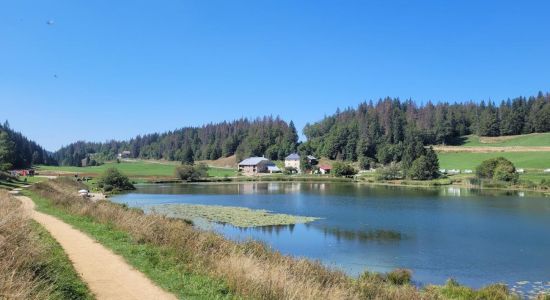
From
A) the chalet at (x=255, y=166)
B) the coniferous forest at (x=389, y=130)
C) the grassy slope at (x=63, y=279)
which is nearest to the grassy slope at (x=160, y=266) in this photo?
the grassy slope at (x=63, y=279)

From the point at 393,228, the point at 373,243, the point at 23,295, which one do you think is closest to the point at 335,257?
the point at 373,243

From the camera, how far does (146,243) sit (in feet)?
52.1

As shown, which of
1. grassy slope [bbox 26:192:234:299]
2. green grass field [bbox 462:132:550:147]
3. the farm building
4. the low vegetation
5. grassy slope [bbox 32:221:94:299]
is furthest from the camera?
the farm building

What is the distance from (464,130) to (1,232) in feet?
602

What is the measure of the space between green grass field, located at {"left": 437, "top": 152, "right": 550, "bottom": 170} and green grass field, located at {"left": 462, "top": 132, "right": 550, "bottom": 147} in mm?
15549

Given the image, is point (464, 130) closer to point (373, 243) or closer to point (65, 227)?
point (373, 243)

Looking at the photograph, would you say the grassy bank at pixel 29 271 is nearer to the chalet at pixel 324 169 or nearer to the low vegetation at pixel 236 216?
the low vegetation at pixel 236 216

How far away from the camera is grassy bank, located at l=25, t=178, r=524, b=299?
10781mm

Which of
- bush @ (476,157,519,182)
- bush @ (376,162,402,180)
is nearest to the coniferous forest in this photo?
bush @ (376,162,402,180)

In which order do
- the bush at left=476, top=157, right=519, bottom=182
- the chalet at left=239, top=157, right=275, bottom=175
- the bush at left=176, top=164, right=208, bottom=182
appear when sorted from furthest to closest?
the chalet at left=239, top=157, right=275, bottom=175 < the bush at left=176, top=164, right=208, bottom=182 < the bush at left=476, top=157, right=519, bottom=182

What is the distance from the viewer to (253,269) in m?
12.1

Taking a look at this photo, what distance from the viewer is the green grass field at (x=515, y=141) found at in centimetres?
14189

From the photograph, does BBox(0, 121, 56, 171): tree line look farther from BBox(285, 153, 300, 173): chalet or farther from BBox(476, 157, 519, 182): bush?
BBox(476, 157, 519, 182): bush

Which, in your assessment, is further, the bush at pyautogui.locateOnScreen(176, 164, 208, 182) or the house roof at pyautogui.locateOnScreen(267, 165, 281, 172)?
the house roof at pyautogui.locateOnScreen(267, 165, 281, 172)
